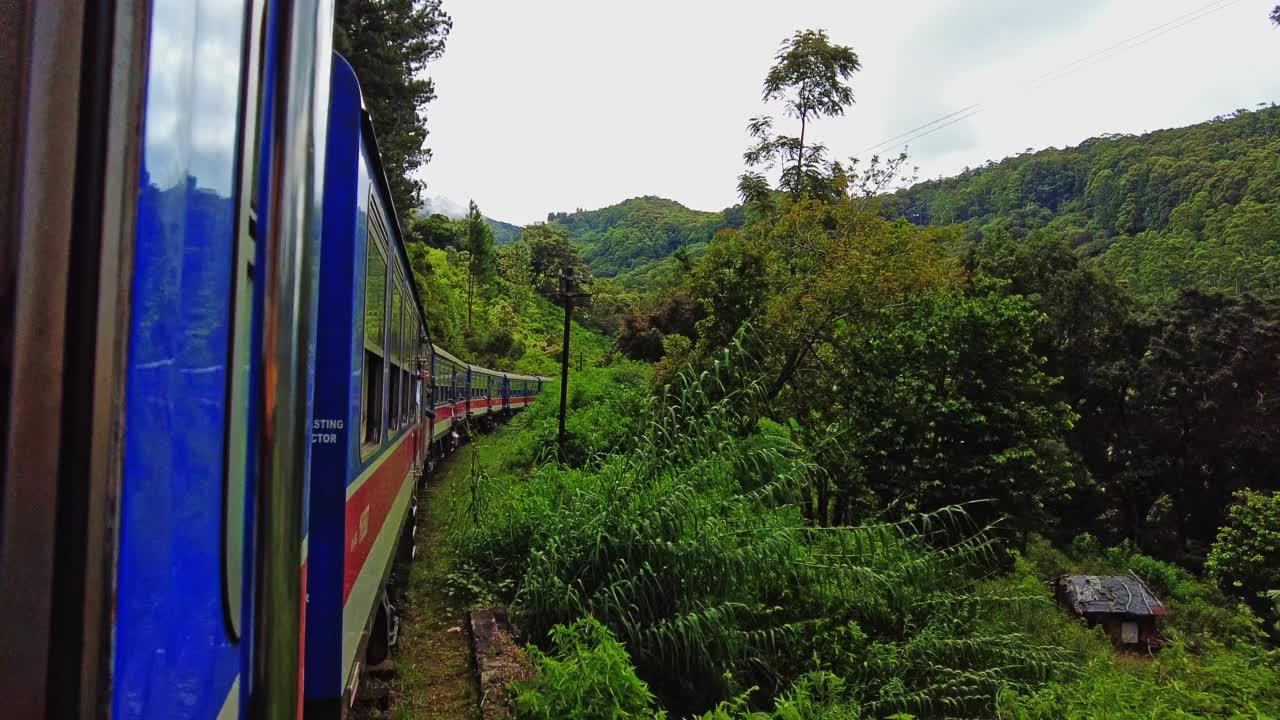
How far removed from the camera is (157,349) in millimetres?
841

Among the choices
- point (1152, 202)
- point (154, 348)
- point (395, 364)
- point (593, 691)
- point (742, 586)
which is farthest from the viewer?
point (1152, 202)

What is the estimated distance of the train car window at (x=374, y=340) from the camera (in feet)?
12.0

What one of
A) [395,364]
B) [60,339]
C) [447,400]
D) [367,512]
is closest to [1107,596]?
[447,400]

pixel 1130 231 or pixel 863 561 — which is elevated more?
pixel 1130 231

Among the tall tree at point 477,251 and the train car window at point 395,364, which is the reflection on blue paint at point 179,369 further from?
the tall tree at point 477,251

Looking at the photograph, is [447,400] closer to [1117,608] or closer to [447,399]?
[447,399]

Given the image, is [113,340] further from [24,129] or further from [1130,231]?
[1130,231]

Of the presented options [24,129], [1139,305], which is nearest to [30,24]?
[24,129]

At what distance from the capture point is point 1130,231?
62062mm

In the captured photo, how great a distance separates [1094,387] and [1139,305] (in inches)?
152

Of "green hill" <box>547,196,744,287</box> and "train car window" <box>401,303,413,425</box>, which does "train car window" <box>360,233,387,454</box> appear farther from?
"green hill" <box>547,196,744,287</box>

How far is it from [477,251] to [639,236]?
171ft

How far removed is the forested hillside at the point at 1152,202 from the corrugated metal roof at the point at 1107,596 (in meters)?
10.0

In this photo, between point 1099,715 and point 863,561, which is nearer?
point 1099,715
